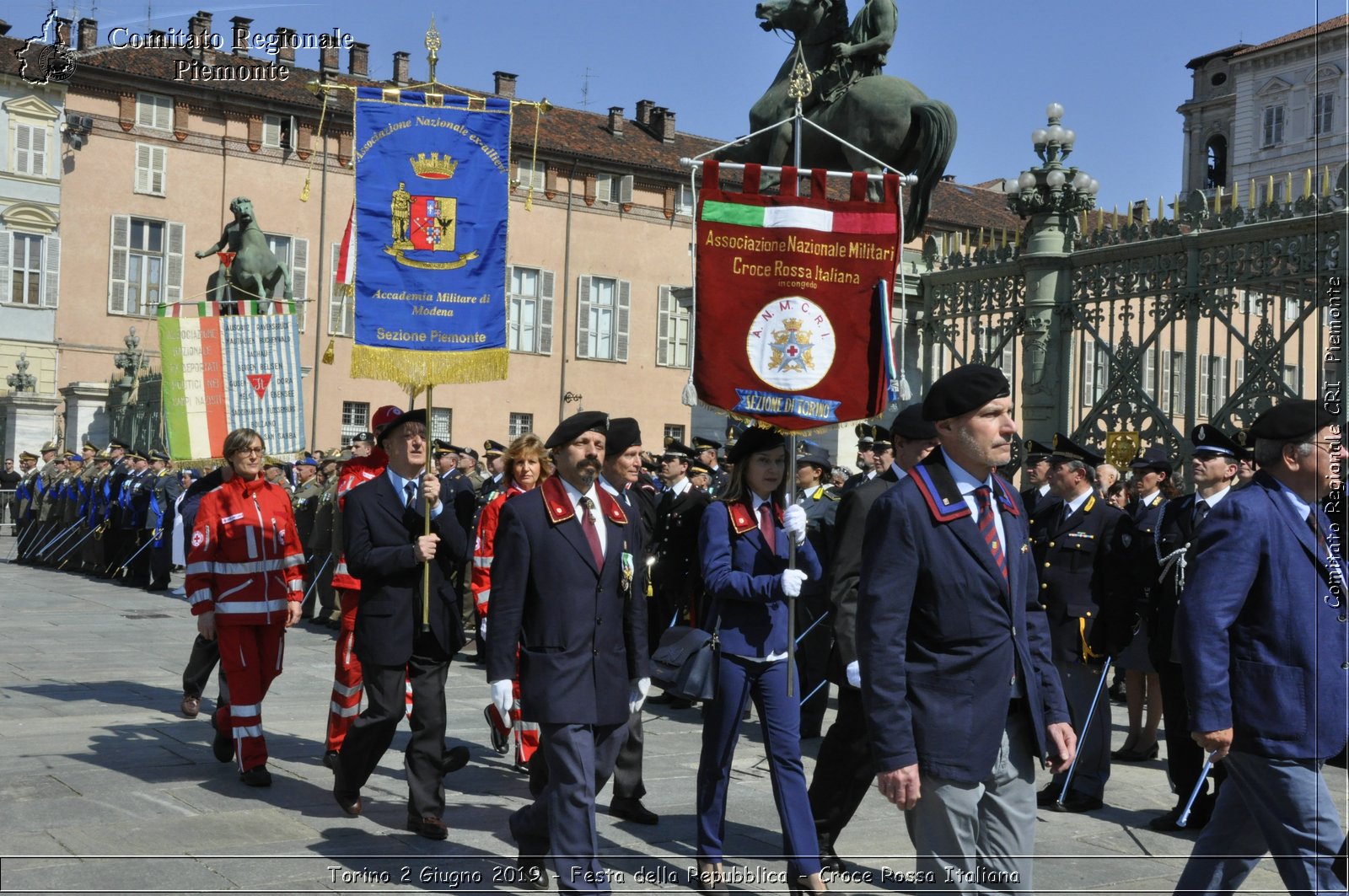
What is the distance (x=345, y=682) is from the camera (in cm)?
747

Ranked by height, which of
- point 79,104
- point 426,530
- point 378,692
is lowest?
point 378,692

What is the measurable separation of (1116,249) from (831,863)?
350 inches

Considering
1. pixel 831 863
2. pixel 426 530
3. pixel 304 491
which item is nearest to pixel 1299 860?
pixel 831 863

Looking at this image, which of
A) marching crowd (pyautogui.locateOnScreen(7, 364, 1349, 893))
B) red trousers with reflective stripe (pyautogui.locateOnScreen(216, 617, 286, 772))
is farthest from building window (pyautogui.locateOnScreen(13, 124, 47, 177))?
red trousers with reflective stripe (pyautogui.locateOnScreen(216, 617, 286, 772))

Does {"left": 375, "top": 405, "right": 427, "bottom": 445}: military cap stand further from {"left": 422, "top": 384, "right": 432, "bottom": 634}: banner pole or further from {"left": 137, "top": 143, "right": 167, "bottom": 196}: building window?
{"left": 137, "top": 143, "right": 167, "bottom": 196}: building window

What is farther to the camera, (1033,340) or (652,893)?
(1033,340)

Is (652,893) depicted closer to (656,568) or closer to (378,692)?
(378,692)

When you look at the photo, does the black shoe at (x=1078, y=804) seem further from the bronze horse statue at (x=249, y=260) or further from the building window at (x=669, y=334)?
the building window at (x=669, y=334)

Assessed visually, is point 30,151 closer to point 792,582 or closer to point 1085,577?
point 1085,577

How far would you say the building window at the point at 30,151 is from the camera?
3806 centimetres

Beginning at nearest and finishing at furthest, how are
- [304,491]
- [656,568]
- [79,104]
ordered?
[656,568] < [304,491] < [79,104]

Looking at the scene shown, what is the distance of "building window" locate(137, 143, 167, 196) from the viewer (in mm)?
37719

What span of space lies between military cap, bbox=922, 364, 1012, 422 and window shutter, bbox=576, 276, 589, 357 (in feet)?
129

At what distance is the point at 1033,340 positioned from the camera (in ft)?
45.9
